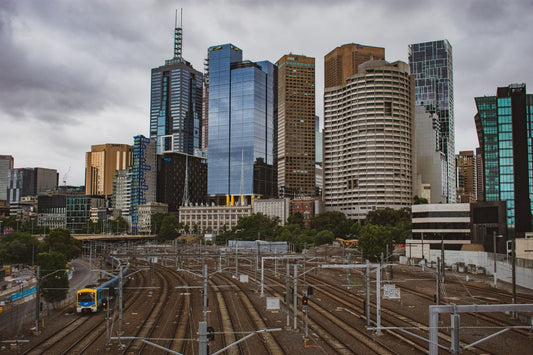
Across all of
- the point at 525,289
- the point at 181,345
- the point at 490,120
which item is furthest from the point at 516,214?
the point at 181,345

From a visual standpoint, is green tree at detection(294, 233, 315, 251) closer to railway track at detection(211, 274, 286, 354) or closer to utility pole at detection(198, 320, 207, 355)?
railway track at detection(211, 274, 286, 354)

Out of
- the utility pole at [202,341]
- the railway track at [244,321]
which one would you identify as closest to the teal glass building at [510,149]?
the railway track at [244,321]

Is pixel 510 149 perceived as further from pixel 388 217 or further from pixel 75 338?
pixel 75 338

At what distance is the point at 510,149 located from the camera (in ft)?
413

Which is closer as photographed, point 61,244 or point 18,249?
point 61,244

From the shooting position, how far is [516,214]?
12275 centimetres

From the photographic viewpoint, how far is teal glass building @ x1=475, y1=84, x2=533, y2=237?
124062 millimetres

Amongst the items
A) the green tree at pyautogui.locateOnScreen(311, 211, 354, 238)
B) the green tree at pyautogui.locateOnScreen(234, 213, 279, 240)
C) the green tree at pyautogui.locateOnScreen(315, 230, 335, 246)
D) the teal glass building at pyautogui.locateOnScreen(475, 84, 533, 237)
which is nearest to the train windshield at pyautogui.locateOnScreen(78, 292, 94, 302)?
the green tree at pyautogui.locateOnScreen(315, 230, 335, 246)

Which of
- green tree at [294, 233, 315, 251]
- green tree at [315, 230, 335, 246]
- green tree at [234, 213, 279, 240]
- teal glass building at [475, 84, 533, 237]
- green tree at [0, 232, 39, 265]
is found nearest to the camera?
green tree at [0, 232, 39, 265]

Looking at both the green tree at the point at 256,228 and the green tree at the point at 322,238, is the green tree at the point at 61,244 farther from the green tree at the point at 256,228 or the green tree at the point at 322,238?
the green tree at the point at 256,228

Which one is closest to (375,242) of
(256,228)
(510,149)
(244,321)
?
(244,321)

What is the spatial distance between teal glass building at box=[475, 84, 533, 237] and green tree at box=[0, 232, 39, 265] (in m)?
119

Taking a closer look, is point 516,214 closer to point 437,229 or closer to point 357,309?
point 437,229

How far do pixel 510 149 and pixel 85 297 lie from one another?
119 m
